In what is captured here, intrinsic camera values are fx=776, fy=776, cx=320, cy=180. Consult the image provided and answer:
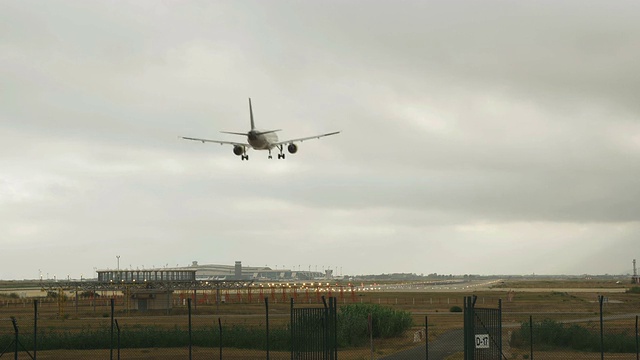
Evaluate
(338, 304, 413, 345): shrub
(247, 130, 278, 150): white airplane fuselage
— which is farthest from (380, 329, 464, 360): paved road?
(247, 130, 278, 150): white airplane fuselage

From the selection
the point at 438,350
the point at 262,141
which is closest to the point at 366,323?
the point at 438,350

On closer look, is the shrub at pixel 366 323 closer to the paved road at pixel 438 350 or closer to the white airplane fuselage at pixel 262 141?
the paved road at pixel 438 350

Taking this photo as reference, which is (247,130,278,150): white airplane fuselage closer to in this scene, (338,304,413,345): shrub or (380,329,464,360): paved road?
(338,304,413,345): shrub

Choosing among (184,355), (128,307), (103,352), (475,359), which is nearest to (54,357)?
(103,352)

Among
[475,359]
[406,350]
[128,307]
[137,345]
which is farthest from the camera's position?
[128,307]

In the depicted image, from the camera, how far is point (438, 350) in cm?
4347

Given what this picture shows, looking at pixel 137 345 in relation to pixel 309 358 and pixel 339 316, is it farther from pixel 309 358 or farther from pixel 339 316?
pixel 309 358

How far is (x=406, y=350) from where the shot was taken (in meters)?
44.6

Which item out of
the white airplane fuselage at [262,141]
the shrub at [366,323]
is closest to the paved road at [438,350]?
the shrub at [366,323]

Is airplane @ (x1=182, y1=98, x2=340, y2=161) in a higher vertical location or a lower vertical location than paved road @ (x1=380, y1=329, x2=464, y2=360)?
higher

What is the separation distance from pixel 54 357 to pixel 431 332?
2703 centimetres

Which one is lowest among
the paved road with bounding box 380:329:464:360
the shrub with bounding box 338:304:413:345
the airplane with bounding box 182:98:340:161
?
the paved road with bounding box 380:329:464:360

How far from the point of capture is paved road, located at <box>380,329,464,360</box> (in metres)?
40.3

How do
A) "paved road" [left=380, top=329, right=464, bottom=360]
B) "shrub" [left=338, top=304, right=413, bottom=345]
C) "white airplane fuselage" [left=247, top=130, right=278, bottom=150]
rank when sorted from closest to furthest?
"paved road" [left=380, top=329, right=464, bottom=360] < "shrub" [left=338, top=304, right=413, bottom=345] < "white airplane fuselage" [left=247, top=130, right=278, bottom=150]
